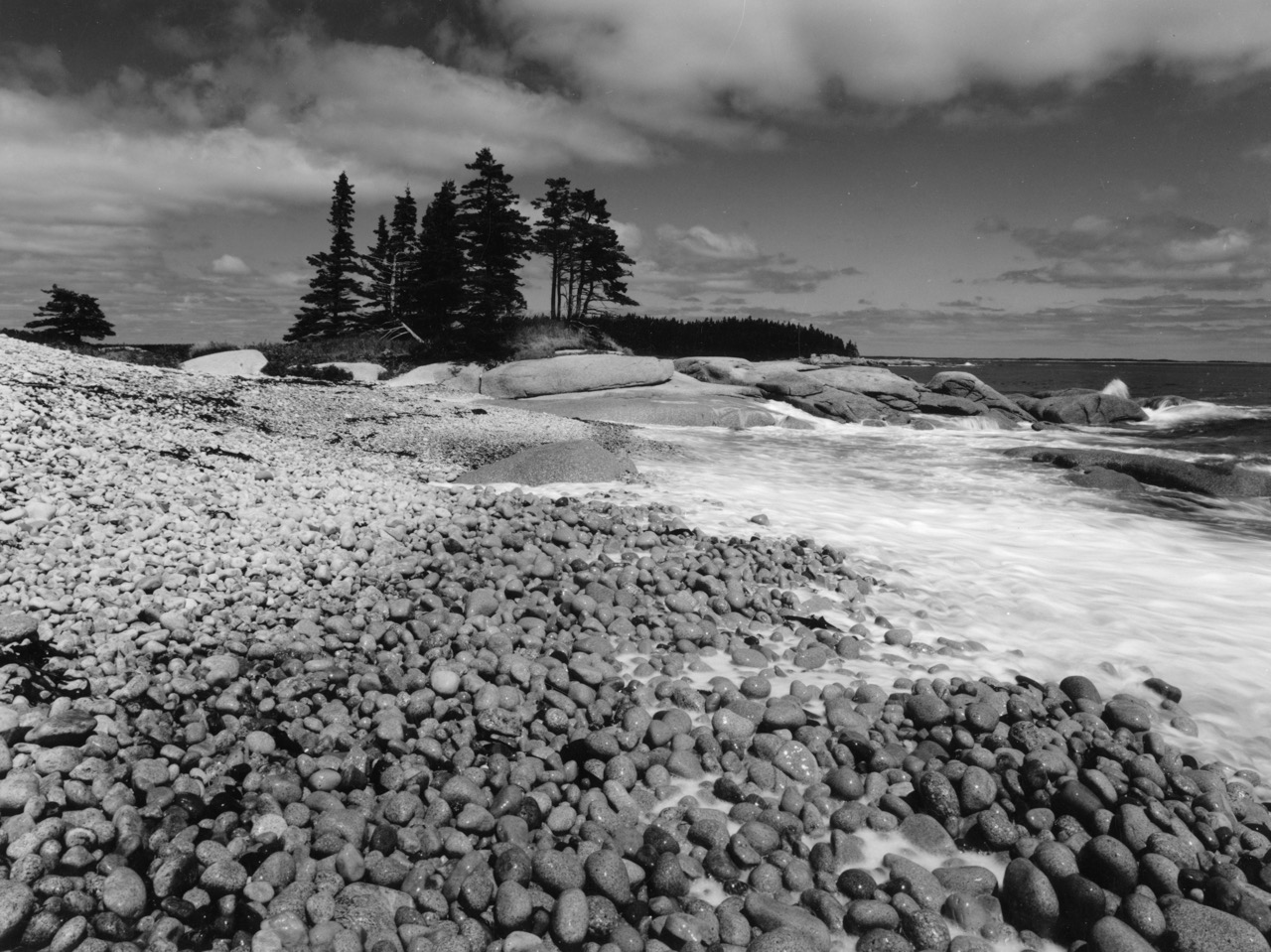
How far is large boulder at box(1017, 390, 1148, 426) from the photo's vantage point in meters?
26.7

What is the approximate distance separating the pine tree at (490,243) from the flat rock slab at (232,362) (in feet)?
32.3

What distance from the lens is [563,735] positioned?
3.27 m

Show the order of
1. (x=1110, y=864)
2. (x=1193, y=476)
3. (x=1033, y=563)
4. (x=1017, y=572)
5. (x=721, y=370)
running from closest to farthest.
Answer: (x=1110, y=864) < (x=1017, y=572) < (x=1033, y=563) < (x=1193, y=476) < (x=721, y=370)

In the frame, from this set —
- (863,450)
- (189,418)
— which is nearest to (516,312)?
(863,450)

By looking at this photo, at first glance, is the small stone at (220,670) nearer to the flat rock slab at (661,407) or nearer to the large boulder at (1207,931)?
the large boulder at (1207,931)

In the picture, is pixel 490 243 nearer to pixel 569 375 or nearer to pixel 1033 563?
pixel 569 375

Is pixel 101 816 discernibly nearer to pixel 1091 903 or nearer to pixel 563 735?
pixel 563 735

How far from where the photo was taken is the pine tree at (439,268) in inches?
1356

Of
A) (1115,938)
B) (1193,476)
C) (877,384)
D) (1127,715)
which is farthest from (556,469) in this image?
(877,384)

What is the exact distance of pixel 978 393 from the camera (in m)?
27.0

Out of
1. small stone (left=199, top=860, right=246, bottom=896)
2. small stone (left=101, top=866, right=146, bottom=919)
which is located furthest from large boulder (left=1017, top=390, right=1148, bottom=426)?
small stone (left=101, top=866, right=146, bottom=919)

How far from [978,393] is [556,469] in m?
23.5

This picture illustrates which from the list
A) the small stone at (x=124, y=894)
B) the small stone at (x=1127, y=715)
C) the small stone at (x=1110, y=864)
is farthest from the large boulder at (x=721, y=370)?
the small stone at (x=124, y=894)

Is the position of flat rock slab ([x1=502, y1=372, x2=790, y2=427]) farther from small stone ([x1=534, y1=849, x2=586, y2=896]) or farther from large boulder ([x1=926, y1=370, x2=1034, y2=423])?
small stone ([x1=534, y1=849, x2=586, y2=896])
